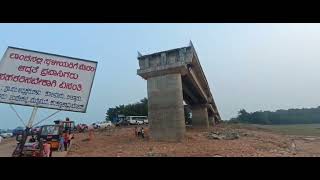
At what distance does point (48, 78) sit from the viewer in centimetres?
1602

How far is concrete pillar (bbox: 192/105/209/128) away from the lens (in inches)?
1668

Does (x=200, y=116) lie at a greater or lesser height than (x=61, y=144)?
greater

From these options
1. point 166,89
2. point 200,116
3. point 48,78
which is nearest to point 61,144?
point 48,78

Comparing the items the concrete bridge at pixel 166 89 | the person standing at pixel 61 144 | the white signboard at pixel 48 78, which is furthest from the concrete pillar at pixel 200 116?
the white signboard at pixel 48 78

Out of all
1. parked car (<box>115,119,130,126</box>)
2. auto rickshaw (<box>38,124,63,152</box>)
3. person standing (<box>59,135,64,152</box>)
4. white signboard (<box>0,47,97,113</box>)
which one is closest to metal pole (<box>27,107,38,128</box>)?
white signboard (<box>0,47,97,113</box>)

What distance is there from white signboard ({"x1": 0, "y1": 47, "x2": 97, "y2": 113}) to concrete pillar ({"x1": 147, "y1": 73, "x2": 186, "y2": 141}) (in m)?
7.16

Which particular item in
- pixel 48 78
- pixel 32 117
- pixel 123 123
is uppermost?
pixel 48 78

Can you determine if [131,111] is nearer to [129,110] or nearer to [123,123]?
[129,110]

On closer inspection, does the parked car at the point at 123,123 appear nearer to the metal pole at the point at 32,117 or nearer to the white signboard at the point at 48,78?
the white signboard at the point at 48,78

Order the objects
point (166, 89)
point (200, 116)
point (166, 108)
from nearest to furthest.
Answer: point (166, 108) → point (166, 89) → point (200, 116)

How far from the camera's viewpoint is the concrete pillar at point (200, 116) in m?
42.4

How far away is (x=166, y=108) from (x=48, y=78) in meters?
8.73
